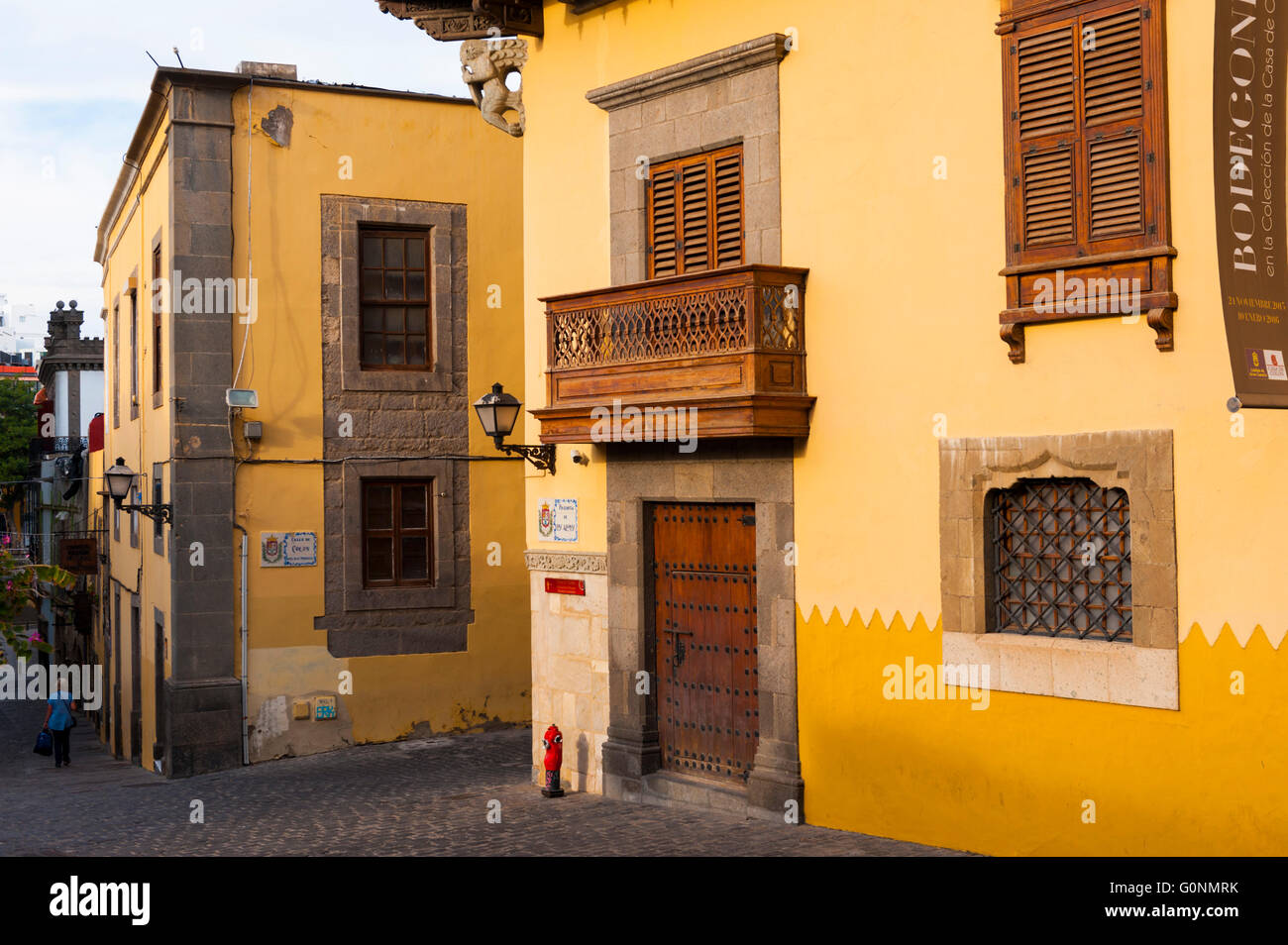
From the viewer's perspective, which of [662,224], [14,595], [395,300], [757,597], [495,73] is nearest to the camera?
[757,597]

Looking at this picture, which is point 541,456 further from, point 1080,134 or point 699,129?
point 1080,134

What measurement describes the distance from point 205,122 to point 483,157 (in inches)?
139

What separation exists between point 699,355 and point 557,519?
10.2 feet

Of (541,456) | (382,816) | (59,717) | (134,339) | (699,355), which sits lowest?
(59,717)

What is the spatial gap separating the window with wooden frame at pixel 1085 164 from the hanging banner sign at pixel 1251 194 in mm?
777

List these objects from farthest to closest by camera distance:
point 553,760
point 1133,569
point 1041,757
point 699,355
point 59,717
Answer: point 59,717 → point 553,760 → point 699,355 → point 1041,757 → point 1133,569

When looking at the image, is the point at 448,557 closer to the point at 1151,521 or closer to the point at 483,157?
the point at 483,157

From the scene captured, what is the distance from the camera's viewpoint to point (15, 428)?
55812 millimetres

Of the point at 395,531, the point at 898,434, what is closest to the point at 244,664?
the point at 395,531

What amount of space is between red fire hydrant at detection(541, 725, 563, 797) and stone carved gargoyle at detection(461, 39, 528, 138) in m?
5.92

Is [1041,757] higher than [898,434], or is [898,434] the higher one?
[898,434]

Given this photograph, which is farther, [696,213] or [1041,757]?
[696,213]

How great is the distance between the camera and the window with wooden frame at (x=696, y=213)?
11.4 metres

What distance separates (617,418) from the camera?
37.1 ft
